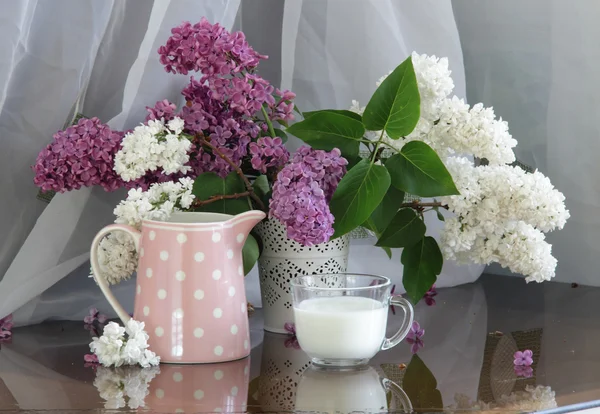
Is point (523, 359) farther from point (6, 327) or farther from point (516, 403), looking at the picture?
point (6, 327)

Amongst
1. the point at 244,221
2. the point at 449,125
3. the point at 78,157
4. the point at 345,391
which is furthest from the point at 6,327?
the point at 449,125

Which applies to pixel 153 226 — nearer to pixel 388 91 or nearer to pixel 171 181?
pixel 171 181

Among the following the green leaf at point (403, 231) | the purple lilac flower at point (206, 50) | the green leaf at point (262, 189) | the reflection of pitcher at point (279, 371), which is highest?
the purple lilac flower at point (206, 50)

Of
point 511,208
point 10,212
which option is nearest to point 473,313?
point 511,208

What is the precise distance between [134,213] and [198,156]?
11 cm

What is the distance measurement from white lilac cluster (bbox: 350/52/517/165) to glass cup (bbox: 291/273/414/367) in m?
0.18

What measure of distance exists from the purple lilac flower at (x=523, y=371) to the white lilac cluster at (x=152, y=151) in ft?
1.28

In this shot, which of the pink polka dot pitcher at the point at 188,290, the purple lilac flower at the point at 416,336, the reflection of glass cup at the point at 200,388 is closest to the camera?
the reflection of glass cup at the point at 200,388

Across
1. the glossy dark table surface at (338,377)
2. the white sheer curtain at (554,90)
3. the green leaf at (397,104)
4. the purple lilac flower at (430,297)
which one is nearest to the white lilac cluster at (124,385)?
the glossy dark table surface at (338,377)

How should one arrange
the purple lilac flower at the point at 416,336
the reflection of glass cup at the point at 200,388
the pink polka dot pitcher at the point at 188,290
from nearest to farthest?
the reflection of glass cup at the point at 200,388
the pink polka dot pitcher at the point at 188,290
the purple lilac flower at the point at 416,336

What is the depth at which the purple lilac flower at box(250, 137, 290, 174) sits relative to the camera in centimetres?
86

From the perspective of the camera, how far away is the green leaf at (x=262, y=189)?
887 millimetres

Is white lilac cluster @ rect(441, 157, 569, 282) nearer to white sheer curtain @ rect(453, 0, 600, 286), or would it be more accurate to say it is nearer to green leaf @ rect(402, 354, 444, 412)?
green leaf @ rect(402, 354, 444, 412)

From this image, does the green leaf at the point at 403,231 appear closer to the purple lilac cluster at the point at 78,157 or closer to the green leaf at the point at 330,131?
the green leaf at the point at 330,131
